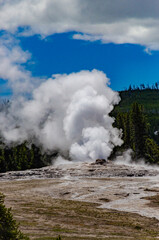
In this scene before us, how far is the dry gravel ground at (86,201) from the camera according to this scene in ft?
86.1

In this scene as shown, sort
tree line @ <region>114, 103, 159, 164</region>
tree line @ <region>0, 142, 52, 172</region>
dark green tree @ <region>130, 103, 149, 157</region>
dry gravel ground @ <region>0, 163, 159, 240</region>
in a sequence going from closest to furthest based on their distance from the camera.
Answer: dry gravel ground @ <region>0, 163, 159, 240</region> → tree line @ <region>114, 103, 159, 164</region> → dark green tree @ <region>130, 103, 149, 157</region> → tree line @ <region>0, 142, 52, 172</region>

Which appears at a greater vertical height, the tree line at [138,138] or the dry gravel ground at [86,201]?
the tree line at [138,138]

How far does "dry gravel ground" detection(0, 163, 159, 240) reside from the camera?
1034 inches

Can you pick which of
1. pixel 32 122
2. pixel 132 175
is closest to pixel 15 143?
pixel 32 122

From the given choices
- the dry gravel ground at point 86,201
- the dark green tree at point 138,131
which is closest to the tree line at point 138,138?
the dark green tree at point 138,131

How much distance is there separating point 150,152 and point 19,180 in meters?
38.6

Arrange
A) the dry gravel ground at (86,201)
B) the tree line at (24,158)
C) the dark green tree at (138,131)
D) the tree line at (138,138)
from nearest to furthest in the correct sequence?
the dry gravel ground at (86,201) → the tree line at (138,138) → the dark green tree at (138,131) → the tree line at (24,158)

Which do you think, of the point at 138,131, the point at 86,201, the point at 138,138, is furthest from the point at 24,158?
the point at 86,201

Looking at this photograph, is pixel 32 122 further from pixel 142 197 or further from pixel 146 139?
pixel 142 197

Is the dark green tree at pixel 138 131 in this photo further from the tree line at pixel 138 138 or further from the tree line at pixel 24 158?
the tree line at pixel 24 158

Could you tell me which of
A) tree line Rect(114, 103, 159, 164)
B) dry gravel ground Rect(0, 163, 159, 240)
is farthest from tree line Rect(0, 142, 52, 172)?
dry gravel ground Rect(0, 163, 159, 240)

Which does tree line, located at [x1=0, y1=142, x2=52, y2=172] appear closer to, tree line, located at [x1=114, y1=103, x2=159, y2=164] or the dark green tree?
tree line, located at [x1=114, y1=103, x2=159, y2=164]

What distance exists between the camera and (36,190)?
45531mm

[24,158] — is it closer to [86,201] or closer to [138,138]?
[138,138]
